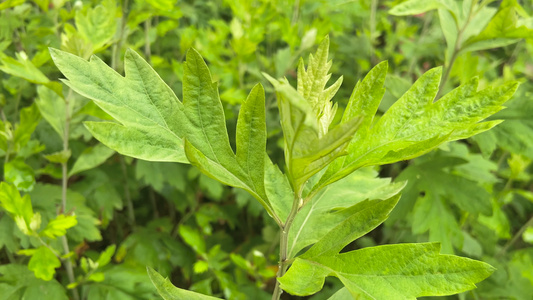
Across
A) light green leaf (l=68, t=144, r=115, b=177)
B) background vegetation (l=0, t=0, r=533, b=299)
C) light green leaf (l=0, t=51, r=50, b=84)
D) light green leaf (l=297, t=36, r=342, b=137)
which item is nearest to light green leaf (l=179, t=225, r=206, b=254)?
background vegetation (l=0, t=0, r=533, b=299)

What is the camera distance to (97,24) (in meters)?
1.00

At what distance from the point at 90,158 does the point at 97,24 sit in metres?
0.37

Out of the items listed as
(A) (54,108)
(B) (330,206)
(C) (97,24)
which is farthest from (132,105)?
(A) (54,108)

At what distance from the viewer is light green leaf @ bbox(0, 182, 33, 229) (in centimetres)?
82

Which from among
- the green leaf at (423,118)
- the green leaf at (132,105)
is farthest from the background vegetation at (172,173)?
the green leaf at (132,105)

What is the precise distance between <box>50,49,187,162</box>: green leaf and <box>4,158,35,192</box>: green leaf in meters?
0.59

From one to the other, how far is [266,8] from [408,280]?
1.44 metres

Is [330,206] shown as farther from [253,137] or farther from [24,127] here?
[24,127]

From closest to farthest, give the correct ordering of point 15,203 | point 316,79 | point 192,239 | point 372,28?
1. point 316,79
2. point 15,203
3. point 192,239
4. point 372,28

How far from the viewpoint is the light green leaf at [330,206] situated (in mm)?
707

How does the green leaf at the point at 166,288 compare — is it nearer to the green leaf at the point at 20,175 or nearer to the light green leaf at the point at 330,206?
the light green leaf at the point at 330,206

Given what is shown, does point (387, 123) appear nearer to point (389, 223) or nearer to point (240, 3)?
point (389, 223)

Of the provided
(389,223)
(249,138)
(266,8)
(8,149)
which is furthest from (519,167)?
(8,149)

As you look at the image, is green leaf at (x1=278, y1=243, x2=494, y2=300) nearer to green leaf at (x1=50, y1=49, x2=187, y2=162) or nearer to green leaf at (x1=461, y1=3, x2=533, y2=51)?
green leaf at (x1=50, y1=49, x2=187, y2=162)
